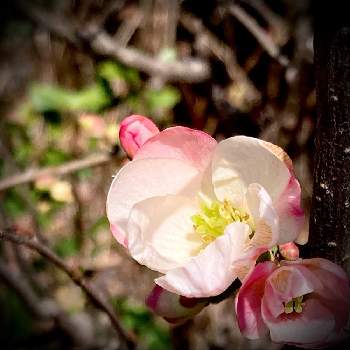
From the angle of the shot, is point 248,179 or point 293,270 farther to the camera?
point 248,179

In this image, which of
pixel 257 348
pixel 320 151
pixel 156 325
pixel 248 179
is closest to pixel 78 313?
pixel 156 325

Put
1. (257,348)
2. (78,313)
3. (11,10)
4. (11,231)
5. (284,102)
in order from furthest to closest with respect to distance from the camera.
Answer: (11,10), (284,102), (78,313), (257,348), (11,231)

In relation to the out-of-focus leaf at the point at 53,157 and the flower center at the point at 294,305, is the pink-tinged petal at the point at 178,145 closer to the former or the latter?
the flower center at the point at 294,305

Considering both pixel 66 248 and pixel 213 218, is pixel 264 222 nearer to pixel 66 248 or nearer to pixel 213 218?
pixel 213 218

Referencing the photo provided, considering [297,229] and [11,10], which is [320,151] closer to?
[297,229]

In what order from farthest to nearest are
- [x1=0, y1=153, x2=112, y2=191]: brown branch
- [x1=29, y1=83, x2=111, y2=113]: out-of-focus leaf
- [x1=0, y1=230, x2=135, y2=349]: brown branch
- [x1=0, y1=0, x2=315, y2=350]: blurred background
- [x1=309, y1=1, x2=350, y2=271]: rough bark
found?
[x1=29, y1=83, x2=111, y2=113]: out-of-focus leaf, [x1=0, y1=0, x2=315, y2=350]: blurred background, [x1=0, y1=153, x2=112, y2=191]: brown branch, [x1=0, y1=230, x2=135, y2=349]: brown branch, [x1=309, y1=1, x2=350, y2=271]: rough bark

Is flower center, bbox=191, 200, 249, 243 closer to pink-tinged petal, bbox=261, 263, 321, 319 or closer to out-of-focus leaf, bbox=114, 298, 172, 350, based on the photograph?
pink-tinged petal, bbox=261, 263, 321, 319

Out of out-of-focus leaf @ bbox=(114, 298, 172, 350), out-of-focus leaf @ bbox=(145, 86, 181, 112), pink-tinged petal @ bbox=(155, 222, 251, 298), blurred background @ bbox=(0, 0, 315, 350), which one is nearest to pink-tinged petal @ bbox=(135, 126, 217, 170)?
pink-tinged petal @ bbox=(155, 222, 251, 298)
